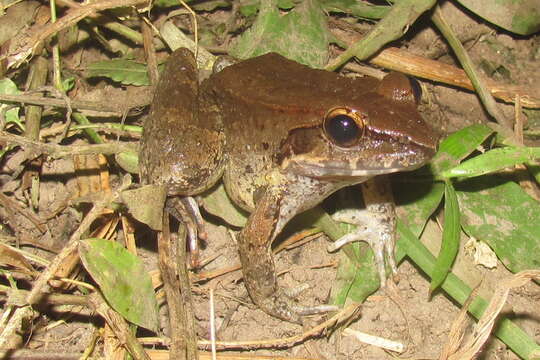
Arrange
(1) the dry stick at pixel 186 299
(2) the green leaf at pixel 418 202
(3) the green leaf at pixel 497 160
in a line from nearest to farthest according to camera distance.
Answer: (1) the dry stick at pixel 186 299
(3) the green leaf at pixel 497 160
(2) the green leaf at pixel 418 202

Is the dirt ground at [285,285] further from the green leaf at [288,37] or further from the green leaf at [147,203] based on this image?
the green leaf at [288,37]

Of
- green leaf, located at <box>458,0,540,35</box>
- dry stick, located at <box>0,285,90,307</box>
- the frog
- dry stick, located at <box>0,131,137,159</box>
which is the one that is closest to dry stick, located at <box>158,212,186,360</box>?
the frog

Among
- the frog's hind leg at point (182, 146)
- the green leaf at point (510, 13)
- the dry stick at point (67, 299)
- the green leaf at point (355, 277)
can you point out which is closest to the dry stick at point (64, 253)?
the dry stick at point (67, 299)

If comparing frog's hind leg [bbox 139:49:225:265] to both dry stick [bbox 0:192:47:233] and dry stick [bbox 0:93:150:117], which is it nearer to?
dry stick [bbox 0:93:150:117]

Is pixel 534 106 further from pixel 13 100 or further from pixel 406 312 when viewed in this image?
pixel 13 100

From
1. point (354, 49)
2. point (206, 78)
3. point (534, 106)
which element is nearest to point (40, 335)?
point (206, 78)

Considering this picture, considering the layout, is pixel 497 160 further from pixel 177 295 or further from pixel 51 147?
pixel 51 147
